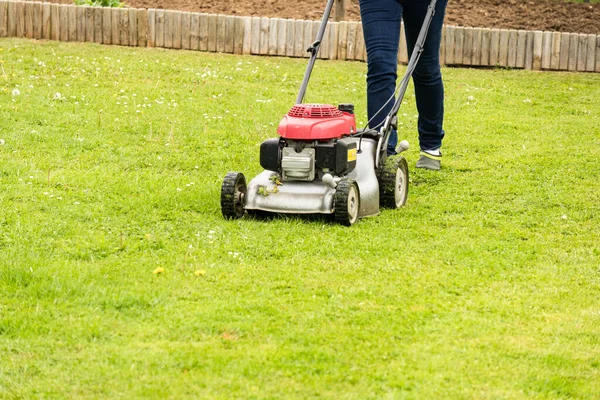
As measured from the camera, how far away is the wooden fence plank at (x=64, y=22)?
11133 millimetres

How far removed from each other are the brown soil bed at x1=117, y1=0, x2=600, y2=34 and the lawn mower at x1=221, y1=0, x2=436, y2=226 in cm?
713

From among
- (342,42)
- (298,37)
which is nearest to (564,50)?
(342,42)

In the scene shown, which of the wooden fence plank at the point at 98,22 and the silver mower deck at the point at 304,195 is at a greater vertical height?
the wooden fence plank at the point at 98,22

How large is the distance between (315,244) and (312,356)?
1.35 m

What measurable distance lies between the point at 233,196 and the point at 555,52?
6.54 metres

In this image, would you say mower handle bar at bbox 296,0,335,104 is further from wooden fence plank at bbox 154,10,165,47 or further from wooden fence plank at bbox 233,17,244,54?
wooden fence plank at bbox 154,10,165,47

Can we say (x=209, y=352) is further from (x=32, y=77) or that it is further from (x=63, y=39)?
(x=63, y=39)

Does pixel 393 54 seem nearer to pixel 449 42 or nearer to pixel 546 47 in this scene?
pixel 449 42

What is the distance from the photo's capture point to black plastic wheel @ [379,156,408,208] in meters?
5.37

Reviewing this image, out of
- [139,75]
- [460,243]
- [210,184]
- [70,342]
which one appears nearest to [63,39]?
[139,75]

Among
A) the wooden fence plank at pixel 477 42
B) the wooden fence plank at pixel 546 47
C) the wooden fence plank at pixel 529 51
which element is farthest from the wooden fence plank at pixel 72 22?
the wooden fence plank at pixel 546 47

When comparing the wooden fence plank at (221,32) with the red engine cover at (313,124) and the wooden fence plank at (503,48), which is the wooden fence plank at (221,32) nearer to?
the wooden fence plank at (503,48)

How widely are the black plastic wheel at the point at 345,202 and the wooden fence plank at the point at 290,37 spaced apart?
604 cm

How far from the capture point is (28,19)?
11.2 metres
